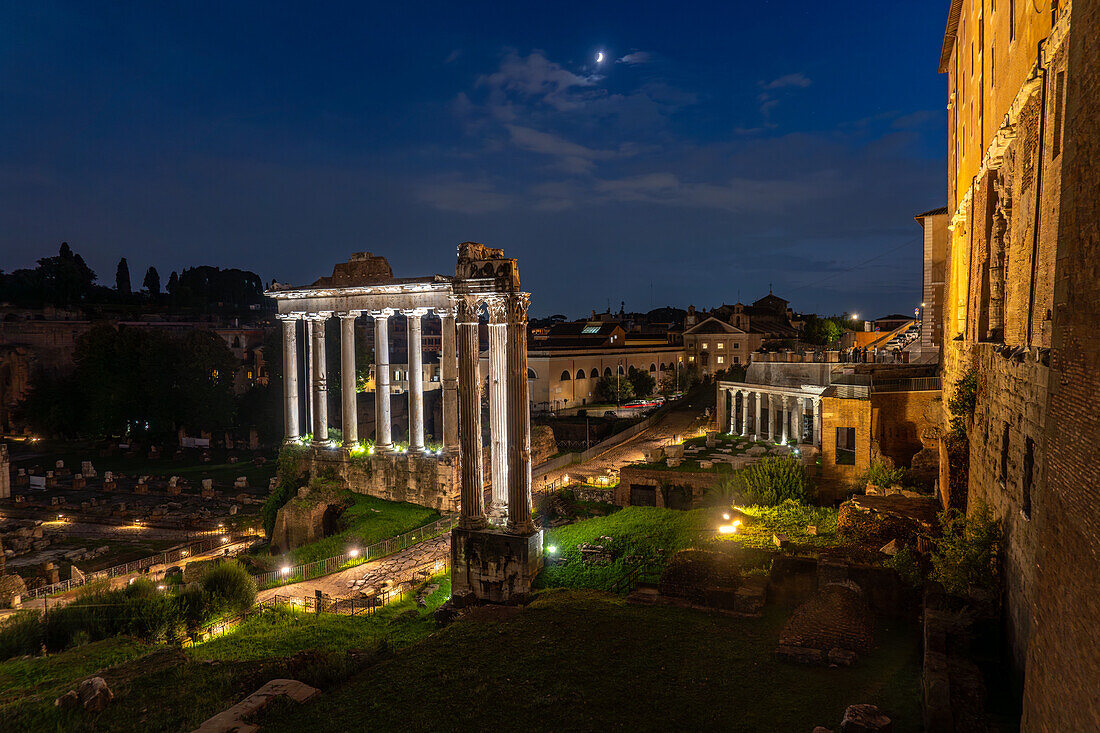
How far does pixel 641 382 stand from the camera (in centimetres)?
6562

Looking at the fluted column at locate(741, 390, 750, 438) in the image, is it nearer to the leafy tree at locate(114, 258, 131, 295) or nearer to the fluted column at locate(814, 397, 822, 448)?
the fluted column at locate(814, 397, 822, 448)

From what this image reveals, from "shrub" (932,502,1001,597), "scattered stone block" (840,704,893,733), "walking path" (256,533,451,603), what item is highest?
"shrub" (932,502,1001,597)

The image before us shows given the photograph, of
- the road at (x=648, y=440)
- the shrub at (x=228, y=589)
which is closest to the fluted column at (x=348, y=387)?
the road at (x=648, y=440)

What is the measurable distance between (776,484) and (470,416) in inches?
442

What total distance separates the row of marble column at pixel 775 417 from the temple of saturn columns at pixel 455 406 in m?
18.1

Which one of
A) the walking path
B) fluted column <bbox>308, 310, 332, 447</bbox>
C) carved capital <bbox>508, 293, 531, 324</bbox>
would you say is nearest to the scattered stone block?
carved capital <bbox>508, 293, 531, 324</bbox>

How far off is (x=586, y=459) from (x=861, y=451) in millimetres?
14554

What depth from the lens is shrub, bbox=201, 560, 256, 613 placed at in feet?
56.4

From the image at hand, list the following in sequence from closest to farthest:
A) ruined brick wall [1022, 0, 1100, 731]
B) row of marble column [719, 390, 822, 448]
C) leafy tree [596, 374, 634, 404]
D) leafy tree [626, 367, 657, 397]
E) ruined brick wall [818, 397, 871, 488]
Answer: ruined brick wall [1022, 0, 1100, 731] → ruined brick wall [818, 397, 871, 488] → row of marble column [719, 390, 822, 448] → leafy tree [596, 374, 634, 404] → leafy tree [626, 367, 657, 397]

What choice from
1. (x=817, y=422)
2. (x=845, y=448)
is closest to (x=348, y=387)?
(x=845, y=448)

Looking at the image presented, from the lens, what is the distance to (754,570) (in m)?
14.7

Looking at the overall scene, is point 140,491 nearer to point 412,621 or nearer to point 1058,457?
point 412,621

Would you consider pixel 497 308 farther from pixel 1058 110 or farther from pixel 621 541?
pixel 1058 110

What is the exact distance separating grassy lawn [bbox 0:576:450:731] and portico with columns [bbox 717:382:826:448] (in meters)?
23.4
